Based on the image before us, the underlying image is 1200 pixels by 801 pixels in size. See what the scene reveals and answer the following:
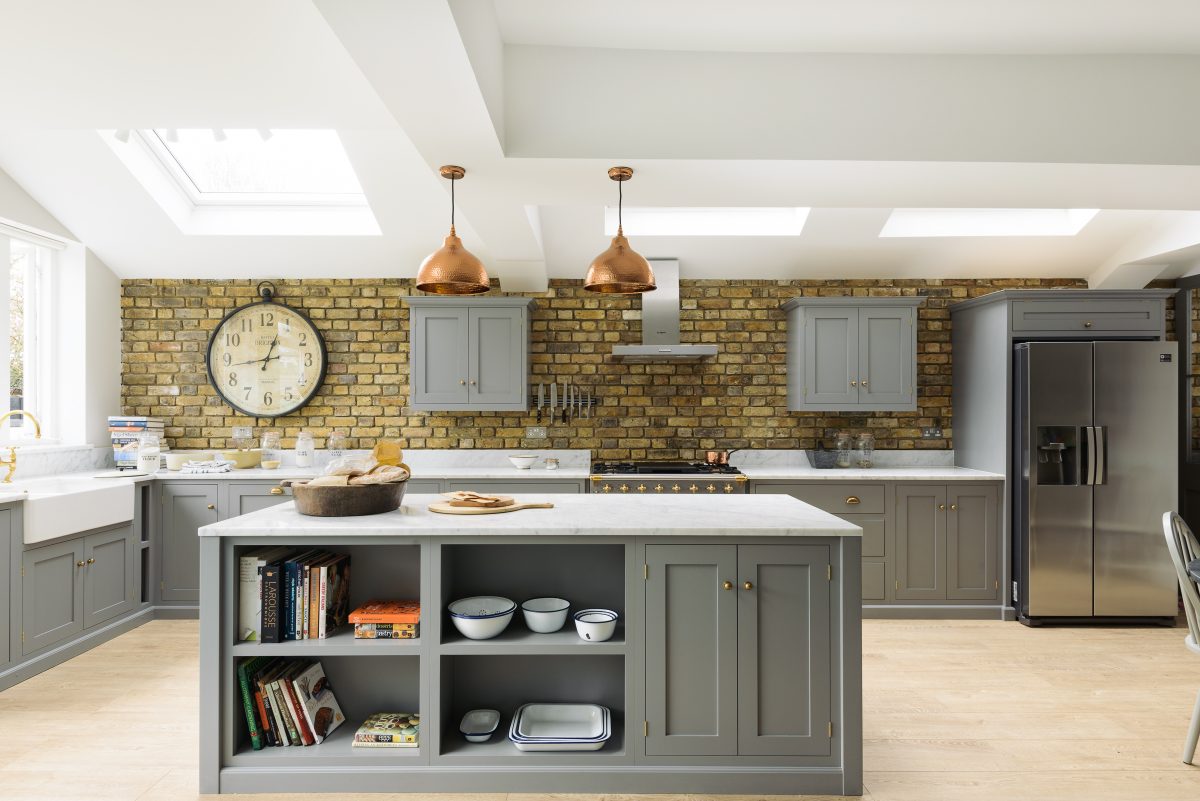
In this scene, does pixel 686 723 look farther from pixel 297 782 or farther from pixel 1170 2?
pixel 1170 2

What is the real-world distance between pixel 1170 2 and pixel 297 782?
411cm

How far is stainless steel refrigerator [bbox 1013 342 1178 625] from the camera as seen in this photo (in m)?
4.27

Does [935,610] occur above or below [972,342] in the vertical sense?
below

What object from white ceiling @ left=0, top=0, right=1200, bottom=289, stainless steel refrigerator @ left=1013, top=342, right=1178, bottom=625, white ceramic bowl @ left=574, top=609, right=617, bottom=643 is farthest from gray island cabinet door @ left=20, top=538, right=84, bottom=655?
stainless steel refrigerator @ left=1013, top=342, right=1178, bottom=625

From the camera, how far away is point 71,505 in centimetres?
367

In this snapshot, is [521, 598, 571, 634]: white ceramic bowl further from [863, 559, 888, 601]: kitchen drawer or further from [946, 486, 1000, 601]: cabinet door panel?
[946, 486, 1000, 601]: cabinet door panel

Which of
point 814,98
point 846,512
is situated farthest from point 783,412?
point 814,98

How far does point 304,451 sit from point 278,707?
8.99ft

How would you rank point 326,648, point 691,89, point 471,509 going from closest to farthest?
point 326,648 < point 471,509 < point 691,89

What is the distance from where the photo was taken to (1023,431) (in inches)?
170

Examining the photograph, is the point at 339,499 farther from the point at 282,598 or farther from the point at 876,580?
the point at 876,580

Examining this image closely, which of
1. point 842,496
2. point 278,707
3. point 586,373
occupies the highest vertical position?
point 586,373

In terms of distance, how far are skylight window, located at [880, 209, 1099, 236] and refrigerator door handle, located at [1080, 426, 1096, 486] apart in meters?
1.34

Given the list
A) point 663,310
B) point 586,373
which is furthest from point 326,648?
point 663,310
